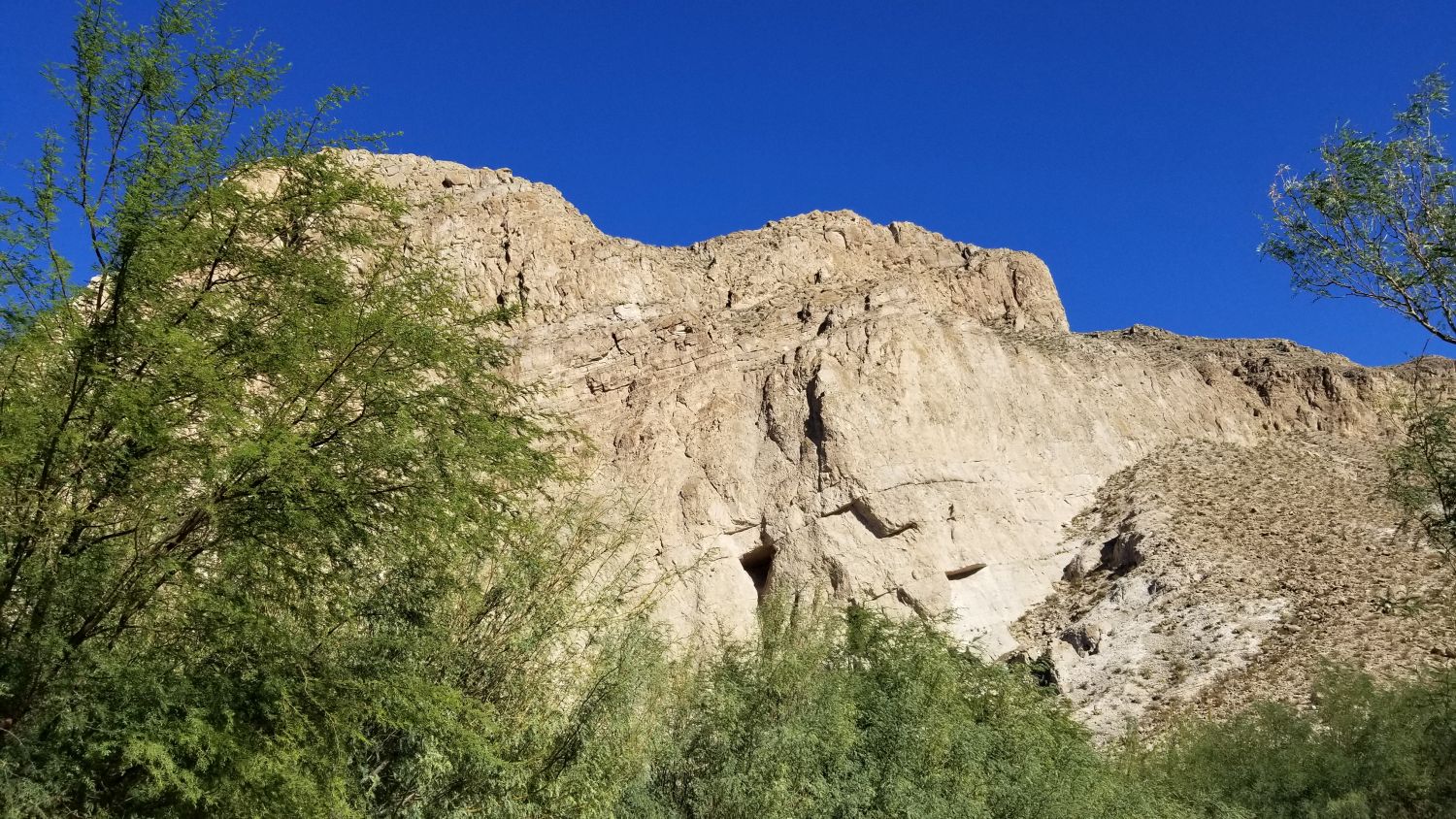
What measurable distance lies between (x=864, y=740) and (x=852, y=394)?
22152mm

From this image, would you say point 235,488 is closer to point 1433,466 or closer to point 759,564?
point 1433,466

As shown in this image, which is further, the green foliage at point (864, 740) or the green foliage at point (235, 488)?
the green foliage at point (864, 740)

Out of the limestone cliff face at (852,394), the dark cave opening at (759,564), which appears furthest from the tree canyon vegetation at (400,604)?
the dark cave opening at (759,564)

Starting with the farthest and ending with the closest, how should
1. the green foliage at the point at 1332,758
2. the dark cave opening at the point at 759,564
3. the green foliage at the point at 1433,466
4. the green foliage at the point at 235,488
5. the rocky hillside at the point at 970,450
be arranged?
the dark cave opening at the point at 759,564 < the rocky hillside at the point at 970,450 < the green foliage at the point at 1332,758 < the green foliage at the point at 1433,466 < the green foliage at the point at 235,488

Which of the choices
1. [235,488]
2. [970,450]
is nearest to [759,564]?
Answer: [970,450]

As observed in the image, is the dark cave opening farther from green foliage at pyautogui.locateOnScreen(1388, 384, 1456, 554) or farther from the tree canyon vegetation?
green foliage at pyautogui.locateOnScreen(1388, 384, 1456, 554)

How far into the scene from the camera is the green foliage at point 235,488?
6.34 metres

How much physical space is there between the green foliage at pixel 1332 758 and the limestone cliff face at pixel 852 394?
30.7 ft

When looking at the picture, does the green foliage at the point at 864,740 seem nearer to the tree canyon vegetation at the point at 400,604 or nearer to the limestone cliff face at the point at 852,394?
the tree canyon vegetation at the point at 400,604

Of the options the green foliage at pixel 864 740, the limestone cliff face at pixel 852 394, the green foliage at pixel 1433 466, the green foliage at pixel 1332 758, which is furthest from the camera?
the limestone cliff face at pixel 852 394

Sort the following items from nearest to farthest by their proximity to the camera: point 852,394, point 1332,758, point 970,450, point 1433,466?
point 1433,466 < point 1332,758 < point 852,394 < point 970,450

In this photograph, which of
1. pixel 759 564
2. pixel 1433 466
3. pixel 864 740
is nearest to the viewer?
pixel 1433 466

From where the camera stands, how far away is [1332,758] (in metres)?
18.1

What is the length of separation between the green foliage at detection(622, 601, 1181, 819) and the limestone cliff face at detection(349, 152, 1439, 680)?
9457 millimetres
